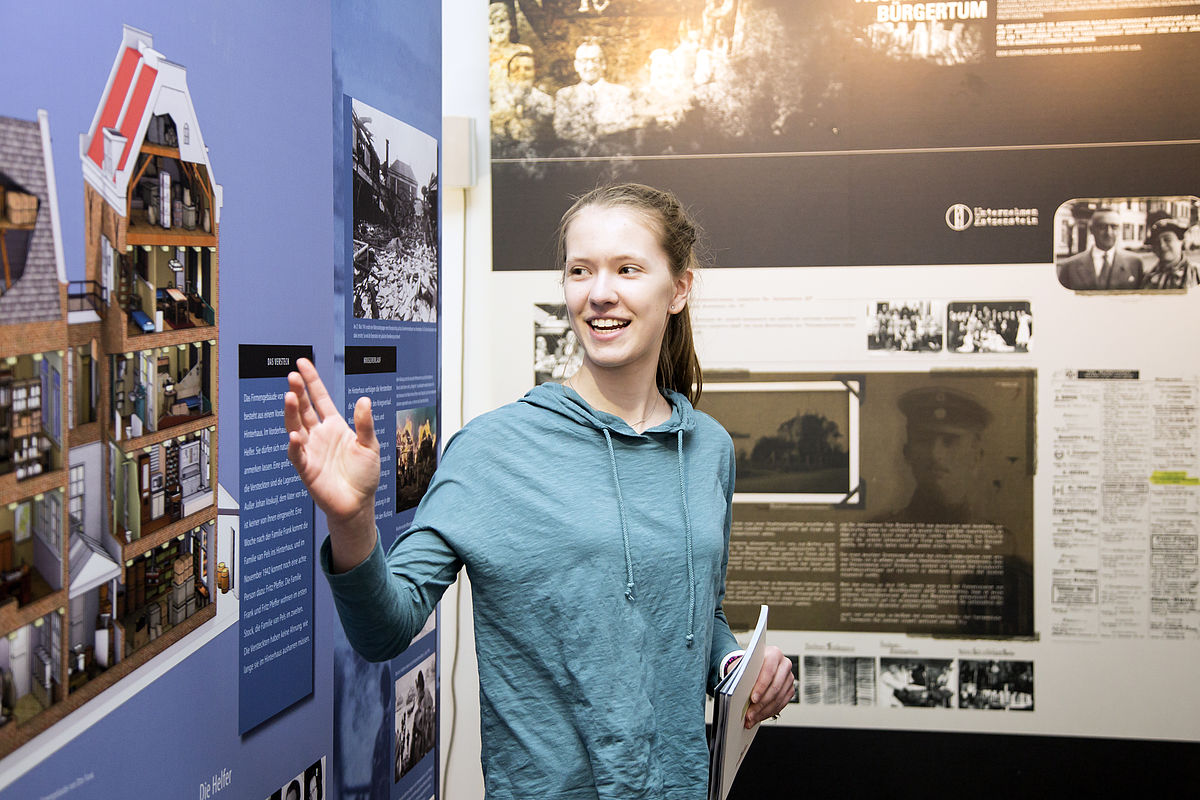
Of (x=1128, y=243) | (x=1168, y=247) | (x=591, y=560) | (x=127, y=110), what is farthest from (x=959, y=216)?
(x=127, y=110)

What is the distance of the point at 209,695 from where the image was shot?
4.33 ft

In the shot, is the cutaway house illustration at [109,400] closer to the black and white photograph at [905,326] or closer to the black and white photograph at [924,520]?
the black and white photograph at [924,520]

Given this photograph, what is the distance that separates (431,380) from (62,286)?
1341mm

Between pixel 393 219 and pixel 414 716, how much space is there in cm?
124

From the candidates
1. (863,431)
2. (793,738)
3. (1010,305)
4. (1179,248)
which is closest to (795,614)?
(793,738)

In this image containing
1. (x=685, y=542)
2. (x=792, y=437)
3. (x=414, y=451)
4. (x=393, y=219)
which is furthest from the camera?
(x=792, y=437)

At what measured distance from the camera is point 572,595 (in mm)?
A: 1381

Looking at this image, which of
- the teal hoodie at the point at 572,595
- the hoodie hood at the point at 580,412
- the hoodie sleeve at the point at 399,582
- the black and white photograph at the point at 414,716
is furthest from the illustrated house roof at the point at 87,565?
the black and white photograph at the point at 414,716

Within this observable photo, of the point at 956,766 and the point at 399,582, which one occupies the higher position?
the point at 399,582

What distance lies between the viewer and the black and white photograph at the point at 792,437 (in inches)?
109

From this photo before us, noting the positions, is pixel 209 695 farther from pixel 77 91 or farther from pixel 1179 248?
pixel 1179 248

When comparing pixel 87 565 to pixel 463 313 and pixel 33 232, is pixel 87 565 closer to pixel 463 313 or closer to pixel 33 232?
pixel 33 232

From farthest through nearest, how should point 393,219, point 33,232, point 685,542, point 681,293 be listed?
point 393,219 → point 681,293 → point 685,542 → point 33,232

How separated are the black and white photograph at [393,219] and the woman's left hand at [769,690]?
3.51ft
